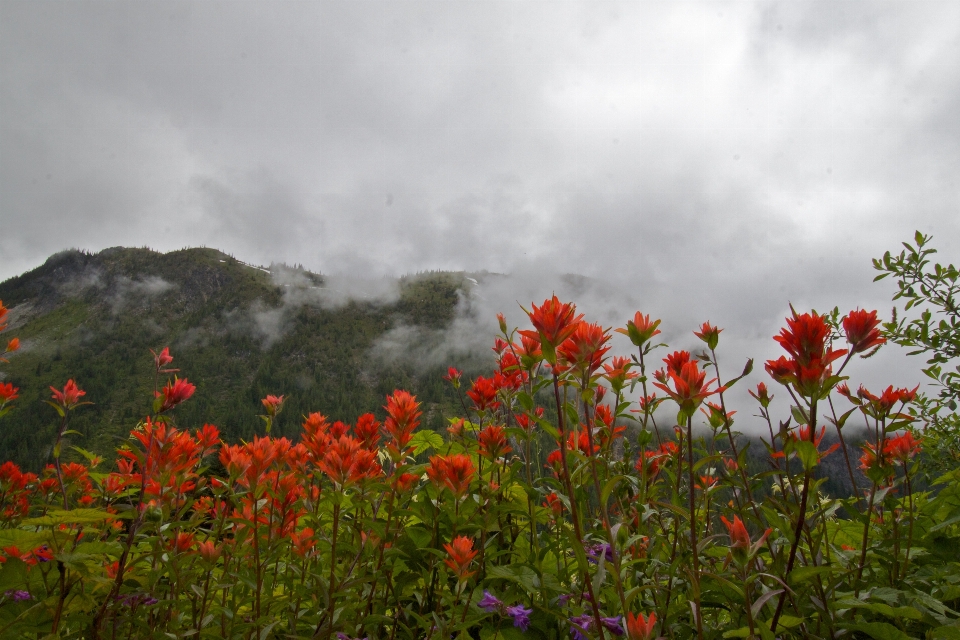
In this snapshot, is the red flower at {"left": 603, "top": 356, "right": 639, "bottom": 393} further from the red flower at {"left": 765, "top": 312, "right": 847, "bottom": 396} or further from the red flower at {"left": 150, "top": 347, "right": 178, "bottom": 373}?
the red flower at {"left": 150, "top": 347, "right": 178, "bottom": 373}

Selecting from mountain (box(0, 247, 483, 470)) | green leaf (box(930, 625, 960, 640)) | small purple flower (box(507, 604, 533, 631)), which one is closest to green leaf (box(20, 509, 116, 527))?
small purple flower (box(507, 604, 533, 631))

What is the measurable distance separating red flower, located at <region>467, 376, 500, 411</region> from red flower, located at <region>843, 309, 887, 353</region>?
1728 mm

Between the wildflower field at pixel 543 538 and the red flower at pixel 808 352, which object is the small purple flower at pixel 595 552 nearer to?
the wildflower field at pixel 543 538

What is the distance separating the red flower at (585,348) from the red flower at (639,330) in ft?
0.50

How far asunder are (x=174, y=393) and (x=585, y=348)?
1773mm

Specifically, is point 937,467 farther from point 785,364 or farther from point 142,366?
point 142,366

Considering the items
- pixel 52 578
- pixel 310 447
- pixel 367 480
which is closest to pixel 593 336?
pixel 367 480

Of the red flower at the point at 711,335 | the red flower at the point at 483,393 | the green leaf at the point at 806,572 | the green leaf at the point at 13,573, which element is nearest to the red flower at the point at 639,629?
the green leaf at the point at 806,572

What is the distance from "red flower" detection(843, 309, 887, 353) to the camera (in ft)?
5.29

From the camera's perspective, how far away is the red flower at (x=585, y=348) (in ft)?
5.30

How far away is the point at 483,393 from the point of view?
286 centimetres

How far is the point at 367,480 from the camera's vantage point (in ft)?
6.20

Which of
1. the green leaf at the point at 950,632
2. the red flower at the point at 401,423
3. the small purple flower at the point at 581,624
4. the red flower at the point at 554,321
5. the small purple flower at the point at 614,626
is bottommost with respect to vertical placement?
the small purple flower at the point at 581,624

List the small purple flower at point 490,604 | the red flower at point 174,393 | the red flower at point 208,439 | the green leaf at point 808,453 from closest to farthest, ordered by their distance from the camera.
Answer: the green leaf at point 808,453
the small purple flower at point 490,604
the red flower at point 174,393
the red flower at point 208,439
